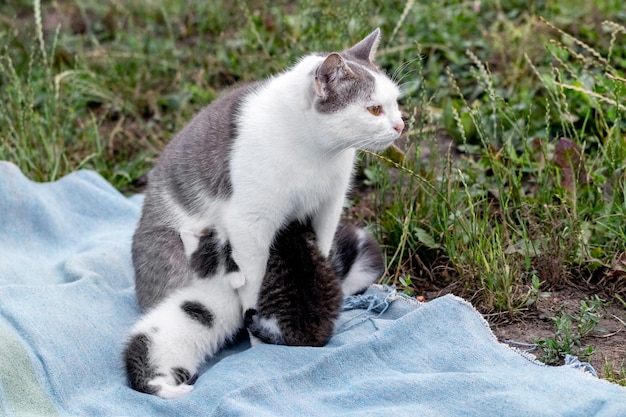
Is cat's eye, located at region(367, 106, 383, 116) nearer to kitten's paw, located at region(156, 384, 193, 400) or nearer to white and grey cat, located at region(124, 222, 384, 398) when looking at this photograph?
white and grey cat, located at region(124, 222, 384, 398)

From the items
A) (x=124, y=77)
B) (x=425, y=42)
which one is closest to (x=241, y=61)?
(x=124, y=77)

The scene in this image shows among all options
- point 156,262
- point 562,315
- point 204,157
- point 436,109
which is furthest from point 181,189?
point 436,109

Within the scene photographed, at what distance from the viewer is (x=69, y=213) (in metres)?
4.33

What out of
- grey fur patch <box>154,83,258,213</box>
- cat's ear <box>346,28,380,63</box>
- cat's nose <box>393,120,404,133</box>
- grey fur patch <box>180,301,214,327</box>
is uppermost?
cat's ear <box>346,28,380,63</box>

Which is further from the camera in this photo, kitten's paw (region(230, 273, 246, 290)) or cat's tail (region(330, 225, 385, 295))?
cat's tail (region(330, 225, 385, 295))

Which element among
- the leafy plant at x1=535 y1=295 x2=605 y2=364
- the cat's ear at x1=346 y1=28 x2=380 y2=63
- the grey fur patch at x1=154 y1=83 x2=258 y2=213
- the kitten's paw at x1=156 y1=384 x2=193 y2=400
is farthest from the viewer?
the cat's ear at x1=346 y1=28 x2=380 y2=63

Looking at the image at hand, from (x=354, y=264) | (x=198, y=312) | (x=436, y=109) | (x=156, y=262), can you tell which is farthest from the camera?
(x=436, y=109)

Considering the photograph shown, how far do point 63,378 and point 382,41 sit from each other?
10.3ft

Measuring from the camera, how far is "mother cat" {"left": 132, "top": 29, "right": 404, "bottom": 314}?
114 inches

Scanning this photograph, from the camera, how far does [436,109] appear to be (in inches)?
195

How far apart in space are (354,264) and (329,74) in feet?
2.95

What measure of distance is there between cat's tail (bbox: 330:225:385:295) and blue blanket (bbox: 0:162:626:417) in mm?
61

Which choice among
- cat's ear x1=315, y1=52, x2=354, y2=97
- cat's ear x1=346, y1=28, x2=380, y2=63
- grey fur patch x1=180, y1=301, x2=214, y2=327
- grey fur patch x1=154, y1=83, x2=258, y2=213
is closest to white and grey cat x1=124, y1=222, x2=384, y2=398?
grey fur patch x1=180, y1=301, x2=214, y2=327

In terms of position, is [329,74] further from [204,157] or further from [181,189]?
[181,189]
